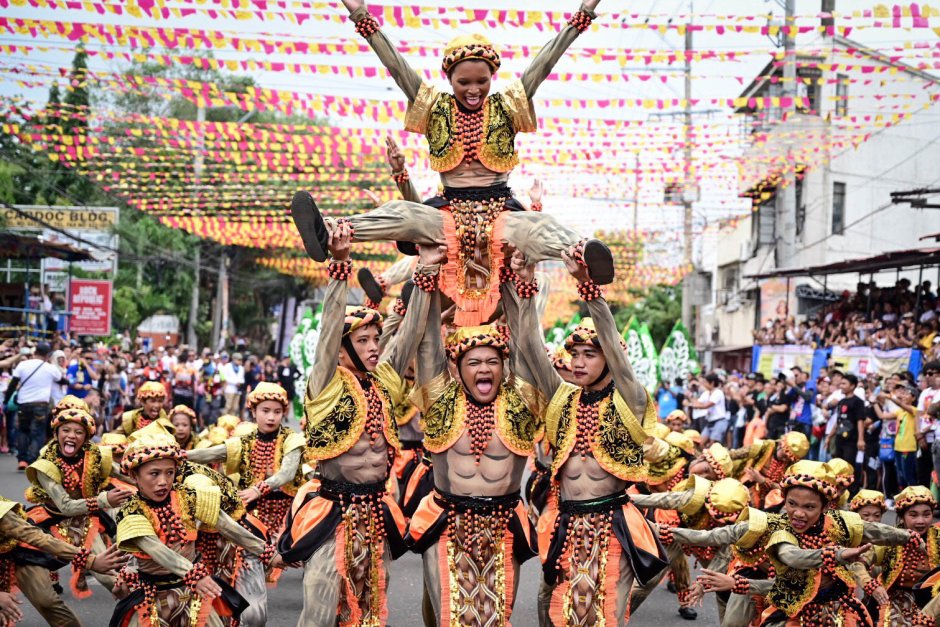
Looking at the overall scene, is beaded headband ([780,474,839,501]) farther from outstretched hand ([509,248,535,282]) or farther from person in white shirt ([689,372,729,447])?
person in white shirt ([689,372,729,447])

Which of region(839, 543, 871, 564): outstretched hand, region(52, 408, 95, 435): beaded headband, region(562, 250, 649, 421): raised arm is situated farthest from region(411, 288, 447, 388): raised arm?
region(52, 408, 95, 435): beaded headband

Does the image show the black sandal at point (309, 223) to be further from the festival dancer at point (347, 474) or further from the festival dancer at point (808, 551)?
the festival dancer at point (808, 551)

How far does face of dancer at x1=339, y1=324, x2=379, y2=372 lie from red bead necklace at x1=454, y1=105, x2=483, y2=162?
44.5 inches

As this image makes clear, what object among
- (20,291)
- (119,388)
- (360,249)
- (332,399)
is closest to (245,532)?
(332,399)

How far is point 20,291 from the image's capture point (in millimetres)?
21953

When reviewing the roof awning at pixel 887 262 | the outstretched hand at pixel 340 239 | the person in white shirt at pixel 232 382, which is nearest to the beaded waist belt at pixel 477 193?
the outstretched hand at pixel 340 239

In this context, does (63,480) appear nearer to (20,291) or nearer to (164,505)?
(164,505)

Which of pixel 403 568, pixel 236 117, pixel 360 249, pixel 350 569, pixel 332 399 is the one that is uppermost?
pixel 236 117

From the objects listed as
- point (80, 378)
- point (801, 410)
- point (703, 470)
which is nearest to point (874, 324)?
point (801, 410)

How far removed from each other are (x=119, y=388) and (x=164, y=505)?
566 inches

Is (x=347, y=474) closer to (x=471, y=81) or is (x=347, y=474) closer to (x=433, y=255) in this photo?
(x=433, y=255)

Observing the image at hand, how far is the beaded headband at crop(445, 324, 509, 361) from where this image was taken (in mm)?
5578

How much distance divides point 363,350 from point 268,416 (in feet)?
6.64

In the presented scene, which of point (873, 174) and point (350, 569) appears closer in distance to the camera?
point (350, 569)
